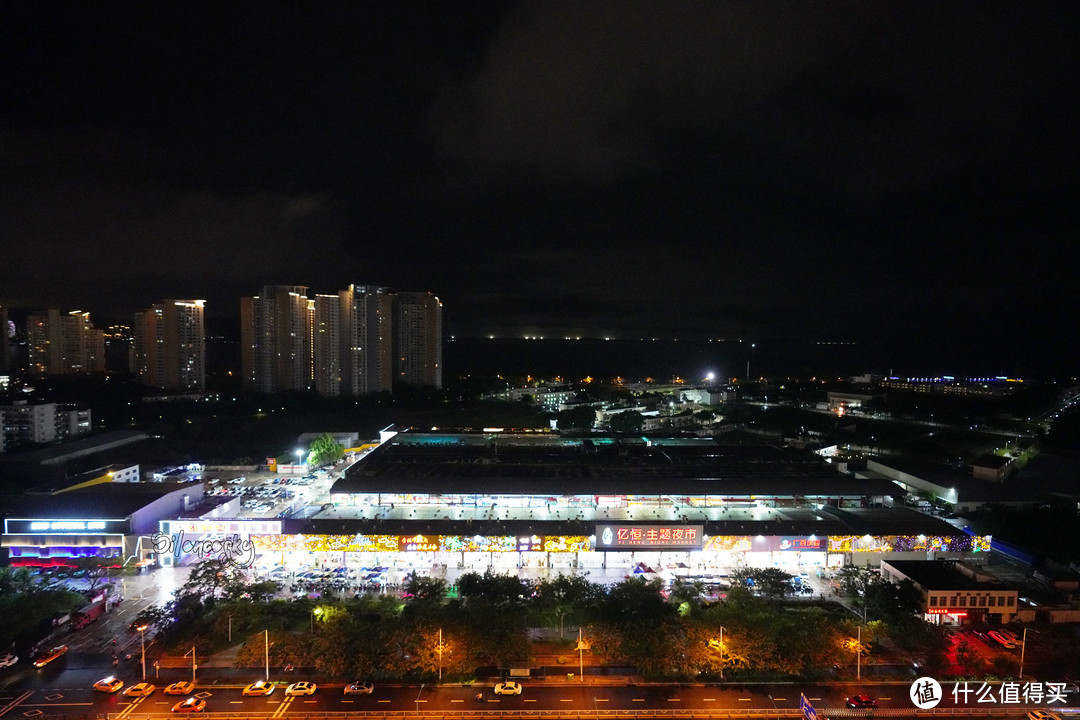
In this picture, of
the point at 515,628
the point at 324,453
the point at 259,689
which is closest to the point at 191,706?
the point at 259,689

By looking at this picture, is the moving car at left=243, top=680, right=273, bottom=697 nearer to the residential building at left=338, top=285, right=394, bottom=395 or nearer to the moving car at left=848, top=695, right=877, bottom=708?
the moving car at left=848, top=695, right=877, bottom=708

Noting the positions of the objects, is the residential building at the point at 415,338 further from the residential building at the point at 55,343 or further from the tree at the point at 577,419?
the residential building at the point at 55,343

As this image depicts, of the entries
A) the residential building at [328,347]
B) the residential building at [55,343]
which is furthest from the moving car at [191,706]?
the residential building at [55,343]

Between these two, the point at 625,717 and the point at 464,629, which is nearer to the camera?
the point at 625,717

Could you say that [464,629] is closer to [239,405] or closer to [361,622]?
[361,622]

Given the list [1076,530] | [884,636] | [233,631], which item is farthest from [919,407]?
[233,631]

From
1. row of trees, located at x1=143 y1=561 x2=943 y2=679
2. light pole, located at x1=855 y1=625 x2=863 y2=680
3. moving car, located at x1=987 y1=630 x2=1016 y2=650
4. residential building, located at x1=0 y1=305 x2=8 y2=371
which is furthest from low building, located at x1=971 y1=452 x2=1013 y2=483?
residential building, located at x1=0 y1=305 x2=8 y2=371
